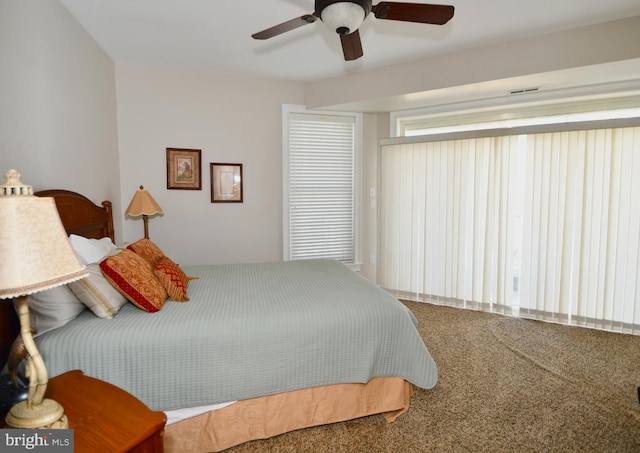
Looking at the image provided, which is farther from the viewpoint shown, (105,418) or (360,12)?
(360,12)

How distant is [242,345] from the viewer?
1.76m

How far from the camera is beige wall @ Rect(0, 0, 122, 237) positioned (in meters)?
1.81

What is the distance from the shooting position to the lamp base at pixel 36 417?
100 cm

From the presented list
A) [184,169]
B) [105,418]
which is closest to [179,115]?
[184,169]

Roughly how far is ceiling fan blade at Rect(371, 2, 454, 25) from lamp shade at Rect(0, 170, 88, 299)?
1.76m

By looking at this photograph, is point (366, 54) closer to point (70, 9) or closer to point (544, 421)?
point (70, 9)

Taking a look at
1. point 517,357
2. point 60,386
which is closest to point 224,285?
point 60,386

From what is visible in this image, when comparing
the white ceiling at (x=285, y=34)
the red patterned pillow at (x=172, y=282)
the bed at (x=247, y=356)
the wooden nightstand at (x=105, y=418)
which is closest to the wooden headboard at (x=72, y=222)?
the bed at (x=247, y=356)

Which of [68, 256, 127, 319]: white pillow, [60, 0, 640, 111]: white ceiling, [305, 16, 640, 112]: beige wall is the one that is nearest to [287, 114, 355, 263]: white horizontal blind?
[305, 16, 640, 112]: beige wall

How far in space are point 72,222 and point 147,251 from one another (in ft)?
1.59

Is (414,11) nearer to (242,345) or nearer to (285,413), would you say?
(242,345)

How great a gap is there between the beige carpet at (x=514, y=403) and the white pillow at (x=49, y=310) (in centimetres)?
112

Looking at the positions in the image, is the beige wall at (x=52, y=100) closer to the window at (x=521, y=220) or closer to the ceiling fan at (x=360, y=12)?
the ceiling fan at (x=360, y=12)

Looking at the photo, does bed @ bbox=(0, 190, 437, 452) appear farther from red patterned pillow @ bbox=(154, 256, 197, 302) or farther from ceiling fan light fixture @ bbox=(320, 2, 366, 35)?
ceiling fan light fixture @ bbox=(320, 2, 366, 35)
